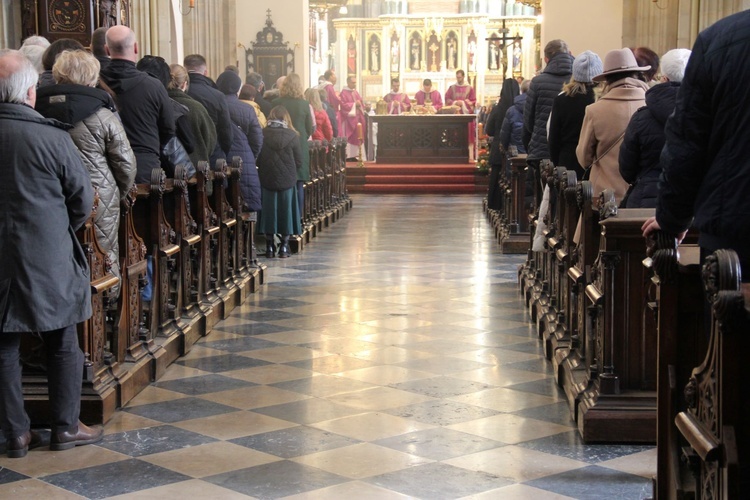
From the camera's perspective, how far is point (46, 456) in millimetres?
4871

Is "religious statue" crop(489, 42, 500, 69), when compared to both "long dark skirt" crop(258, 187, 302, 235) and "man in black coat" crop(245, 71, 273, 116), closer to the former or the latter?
"man in black coat" crop(245, 71, 273, 116)

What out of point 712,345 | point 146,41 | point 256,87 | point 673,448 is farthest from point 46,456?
point 146,41

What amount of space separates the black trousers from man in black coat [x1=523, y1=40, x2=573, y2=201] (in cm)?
499

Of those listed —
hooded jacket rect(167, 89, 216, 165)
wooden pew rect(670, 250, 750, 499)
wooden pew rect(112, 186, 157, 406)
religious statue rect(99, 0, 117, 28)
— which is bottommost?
wooden pew rect(112, 186, 157, 406)

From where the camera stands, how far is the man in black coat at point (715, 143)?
10.5 feet

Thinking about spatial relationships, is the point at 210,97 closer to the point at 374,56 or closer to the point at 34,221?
the point at 34,221

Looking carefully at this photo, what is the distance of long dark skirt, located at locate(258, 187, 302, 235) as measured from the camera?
11.8 metres

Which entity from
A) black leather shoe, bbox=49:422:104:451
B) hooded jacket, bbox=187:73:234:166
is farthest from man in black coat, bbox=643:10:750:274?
hooded jacket, bbox=187:73:234:166

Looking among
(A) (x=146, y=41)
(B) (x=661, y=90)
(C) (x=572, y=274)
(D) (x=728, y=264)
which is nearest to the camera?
(D) (x=728, y=264)

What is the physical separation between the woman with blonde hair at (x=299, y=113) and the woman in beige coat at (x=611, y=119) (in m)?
6.24

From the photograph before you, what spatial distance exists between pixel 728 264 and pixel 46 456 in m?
3.20

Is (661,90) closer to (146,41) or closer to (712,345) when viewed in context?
(712,345)

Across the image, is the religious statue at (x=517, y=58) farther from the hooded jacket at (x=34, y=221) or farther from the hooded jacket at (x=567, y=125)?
the hooded jacket at (x=34, y=221)

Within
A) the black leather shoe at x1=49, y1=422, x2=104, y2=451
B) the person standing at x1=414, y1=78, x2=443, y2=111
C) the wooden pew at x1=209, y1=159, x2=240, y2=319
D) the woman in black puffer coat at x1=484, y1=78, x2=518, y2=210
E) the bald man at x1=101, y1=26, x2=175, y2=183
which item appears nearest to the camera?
the black leather shoe at x1=49, y1=422, x2=104, y2=451
